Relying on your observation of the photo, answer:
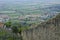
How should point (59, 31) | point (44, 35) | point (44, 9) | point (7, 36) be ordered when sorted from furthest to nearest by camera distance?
point (44, 9) < point (7, 36) < point (44, 35) < point (59, 31)

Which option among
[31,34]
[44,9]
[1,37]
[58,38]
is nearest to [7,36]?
[1,37]

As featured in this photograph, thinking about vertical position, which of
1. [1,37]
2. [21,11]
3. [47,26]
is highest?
[47,26]

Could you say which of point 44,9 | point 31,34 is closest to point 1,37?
point 31,34

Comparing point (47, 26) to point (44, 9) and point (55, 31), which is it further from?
point (44, 9)

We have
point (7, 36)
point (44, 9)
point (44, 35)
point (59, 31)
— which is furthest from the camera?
point (44, 9)

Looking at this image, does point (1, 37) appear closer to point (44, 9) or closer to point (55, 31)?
point (55, 31)

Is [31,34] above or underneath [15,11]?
above

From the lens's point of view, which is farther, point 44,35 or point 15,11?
point 15,11
